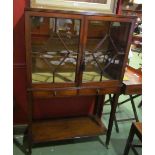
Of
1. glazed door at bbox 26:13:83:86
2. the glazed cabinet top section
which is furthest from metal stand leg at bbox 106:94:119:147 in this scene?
glazed door at bbox 26:13:83:86

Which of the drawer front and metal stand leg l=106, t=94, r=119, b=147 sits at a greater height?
the drawer front

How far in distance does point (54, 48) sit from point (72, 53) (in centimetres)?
17

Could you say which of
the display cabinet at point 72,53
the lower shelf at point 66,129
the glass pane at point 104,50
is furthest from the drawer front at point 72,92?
the lower shelf at point 66,129

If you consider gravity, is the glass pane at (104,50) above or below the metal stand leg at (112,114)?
above

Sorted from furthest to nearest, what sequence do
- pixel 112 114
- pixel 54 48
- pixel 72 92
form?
1. pixel 112 114
2. pixel 72 92
3. pixel 54 48

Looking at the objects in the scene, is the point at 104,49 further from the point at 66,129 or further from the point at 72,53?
the point at 66,129

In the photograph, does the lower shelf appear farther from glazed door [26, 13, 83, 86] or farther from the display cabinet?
glazed door [26, 13, 83, 86]

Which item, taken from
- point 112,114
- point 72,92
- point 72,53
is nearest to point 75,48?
point 72,53

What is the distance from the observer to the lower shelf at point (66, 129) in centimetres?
210

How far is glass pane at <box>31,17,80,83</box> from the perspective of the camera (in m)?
1.65

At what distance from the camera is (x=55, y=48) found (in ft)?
5.69

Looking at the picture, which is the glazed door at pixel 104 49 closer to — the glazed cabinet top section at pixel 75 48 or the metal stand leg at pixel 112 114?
the glazed cabinet top section at pixel 75 48
